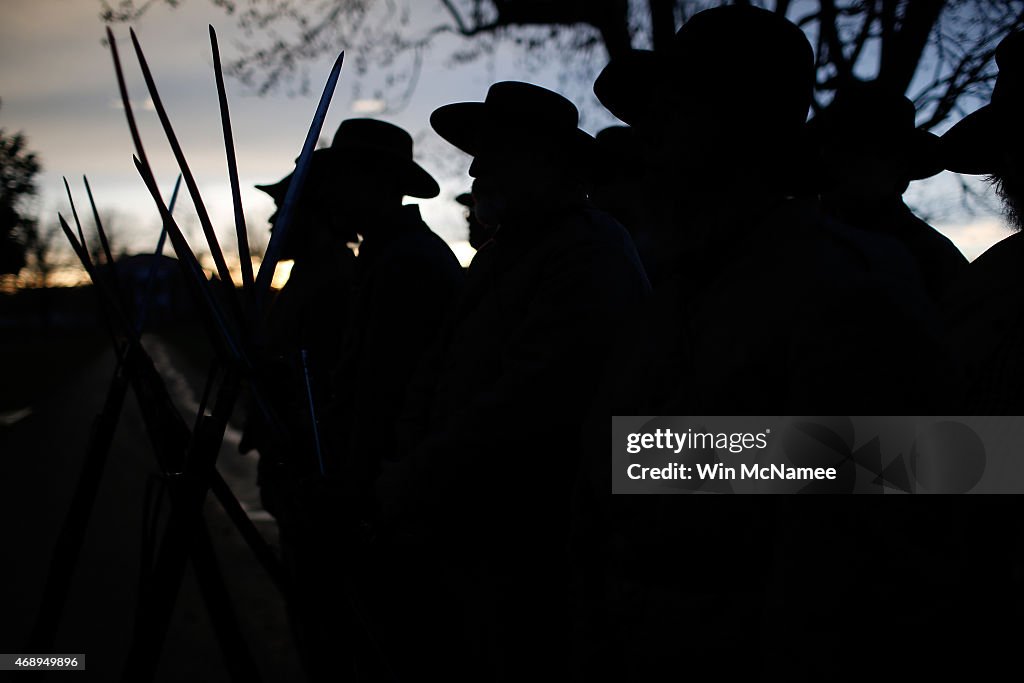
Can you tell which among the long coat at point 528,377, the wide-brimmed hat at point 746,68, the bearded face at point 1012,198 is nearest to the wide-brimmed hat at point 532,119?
the long coat at point 528,377

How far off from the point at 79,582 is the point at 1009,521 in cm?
512

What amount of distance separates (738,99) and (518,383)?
821 millimetres

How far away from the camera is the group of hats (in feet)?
4.85

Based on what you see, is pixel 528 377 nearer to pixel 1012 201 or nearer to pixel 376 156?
pixel 1012 201

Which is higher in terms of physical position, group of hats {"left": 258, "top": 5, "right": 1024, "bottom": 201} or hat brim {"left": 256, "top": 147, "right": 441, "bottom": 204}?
hat brim {"left": 256, "top": 147, "right": 441, "bottom": 204}

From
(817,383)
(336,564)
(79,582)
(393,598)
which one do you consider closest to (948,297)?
(817,383)

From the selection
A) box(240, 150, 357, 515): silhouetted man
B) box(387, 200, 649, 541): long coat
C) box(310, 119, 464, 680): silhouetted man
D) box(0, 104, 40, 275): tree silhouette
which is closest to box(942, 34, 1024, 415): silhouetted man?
box(387, 200, 649, 541): long coat

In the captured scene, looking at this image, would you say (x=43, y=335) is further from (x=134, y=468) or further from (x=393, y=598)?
(x=393, y=598)

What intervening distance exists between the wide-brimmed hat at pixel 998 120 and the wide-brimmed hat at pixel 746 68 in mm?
493

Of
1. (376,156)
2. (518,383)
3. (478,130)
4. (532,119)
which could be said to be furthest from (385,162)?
(518,383)

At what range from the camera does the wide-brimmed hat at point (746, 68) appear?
4.82 feet

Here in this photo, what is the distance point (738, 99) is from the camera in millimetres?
1484

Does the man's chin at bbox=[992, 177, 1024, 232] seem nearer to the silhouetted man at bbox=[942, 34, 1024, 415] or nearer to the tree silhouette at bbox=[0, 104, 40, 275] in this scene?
the silhouetted man at bbox=[942, 34, 1024, 415]

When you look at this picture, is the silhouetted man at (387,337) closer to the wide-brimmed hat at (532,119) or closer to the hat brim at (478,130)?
the hat brim at (478,130)
